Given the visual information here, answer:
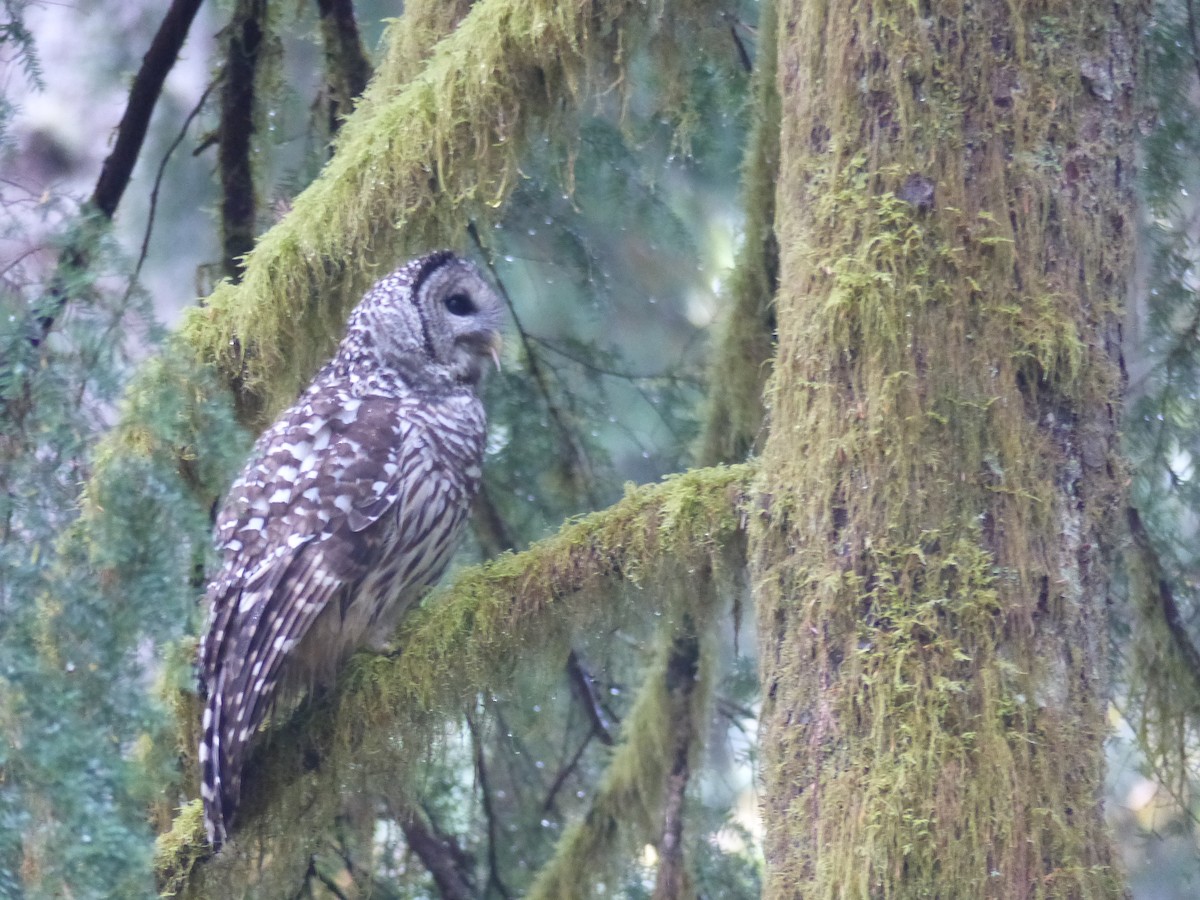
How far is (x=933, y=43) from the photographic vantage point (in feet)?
7.53

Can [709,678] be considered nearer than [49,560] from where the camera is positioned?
No

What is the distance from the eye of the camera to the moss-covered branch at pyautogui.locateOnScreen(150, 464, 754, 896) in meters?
2.52

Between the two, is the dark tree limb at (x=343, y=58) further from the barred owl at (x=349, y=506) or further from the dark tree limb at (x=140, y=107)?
the barred owl at (x=349, y=506)

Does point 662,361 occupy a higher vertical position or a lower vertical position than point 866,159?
higher

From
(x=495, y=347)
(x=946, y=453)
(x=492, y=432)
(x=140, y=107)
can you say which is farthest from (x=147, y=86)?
(x=946, y=453)

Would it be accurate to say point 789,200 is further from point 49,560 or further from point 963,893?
point 49,560

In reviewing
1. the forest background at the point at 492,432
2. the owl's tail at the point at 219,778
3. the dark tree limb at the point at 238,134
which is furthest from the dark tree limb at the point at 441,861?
the dark tree limb at the point at 238,134

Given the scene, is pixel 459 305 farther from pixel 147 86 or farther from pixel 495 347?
pixel 147 86

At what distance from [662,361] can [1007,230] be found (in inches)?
111

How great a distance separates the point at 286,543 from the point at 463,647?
572mm

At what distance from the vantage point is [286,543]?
3096 mm

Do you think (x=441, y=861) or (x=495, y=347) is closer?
(x=495, y=347)

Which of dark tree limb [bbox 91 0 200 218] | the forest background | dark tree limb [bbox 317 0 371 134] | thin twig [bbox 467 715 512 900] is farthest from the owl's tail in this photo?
dark tree limb [bbox 317 0 371 134]

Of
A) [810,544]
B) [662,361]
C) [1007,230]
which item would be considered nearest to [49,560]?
[810,544]
